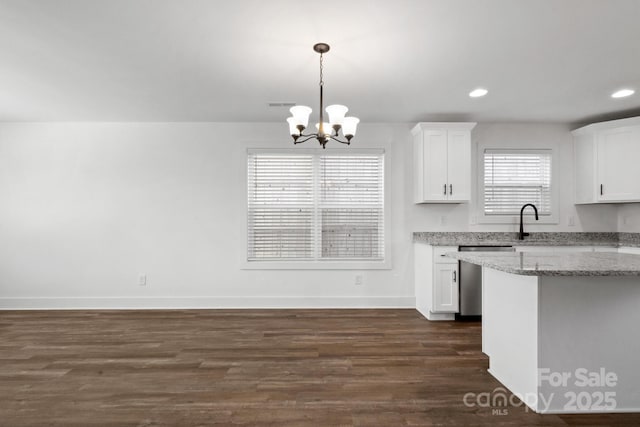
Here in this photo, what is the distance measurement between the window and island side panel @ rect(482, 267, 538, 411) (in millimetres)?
2173

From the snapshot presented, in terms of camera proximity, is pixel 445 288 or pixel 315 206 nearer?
pixel 445 288

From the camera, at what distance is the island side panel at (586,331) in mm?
1984

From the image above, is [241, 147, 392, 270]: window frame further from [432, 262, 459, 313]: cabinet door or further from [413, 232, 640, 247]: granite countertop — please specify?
[432, 262, 459, 313]: cabinet door

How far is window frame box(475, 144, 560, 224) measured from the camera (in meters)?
4.61

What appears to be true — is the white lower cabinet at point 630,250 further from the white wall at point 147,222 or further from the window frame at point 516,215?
the white wall at point 147,222

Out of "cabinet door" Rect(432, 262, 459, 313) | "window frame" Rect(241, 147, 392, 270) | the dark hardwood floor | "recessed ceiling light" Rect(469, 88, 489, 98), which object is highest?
"recessed ceiling light" Rect(469, 88, 489, 98)

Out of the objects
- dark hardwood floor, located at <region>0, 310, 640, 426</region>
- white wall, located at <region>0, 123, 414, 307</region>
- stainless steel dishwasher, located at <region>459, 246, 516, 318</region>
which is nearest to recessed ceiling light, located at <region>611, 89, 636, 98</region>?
stainless steel dishwasher, located at <region>459, 246, 516, 318</region>

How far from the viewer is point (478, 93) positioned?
356 centimetres

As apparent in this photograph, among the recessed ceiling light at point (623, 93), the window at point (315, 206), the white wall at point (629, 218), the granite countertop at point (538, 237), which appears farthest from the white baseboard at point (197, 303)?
the recessed ceiling light at point (623, 93)

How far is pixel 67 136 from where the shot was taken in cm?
458

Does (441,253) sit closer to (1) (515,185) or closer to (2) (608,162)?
(1) (515,185)

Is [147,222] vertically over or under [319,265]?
over

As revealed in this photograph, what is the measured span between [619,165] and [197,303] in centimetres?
535

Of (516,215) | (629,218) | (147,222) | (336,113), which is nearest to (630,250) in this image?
(629,218)
